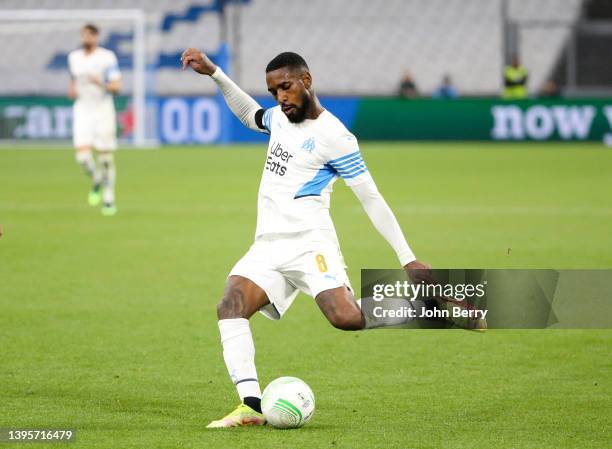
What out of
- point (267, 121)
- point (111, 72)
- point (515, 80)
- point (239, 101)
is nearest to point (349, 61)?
point (515, 80)

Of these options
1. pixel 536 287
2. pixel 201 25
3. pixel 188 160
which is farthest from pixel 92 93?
pixel 201 25

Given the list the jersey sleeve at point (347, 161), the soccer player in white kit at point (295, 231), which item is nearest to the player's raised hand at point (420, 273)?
the soccer player in white kit at point (295, 231)

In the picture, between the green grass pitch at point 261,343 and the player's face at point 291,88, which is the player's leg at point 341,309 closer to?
the green grass pitch at point 261,343

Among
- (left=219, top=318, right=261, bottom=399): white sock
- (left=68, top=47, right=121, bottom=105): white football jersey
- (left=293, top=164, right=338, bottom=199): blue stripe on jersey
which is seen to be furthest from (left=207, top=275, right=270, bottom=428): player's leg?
(left=68, top=47, right=121, bottom=105): white football jersey

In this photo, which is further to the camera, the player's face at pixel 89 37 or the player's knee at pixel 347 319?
the player's face at pixel 89 37

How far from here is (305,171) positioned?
6266 mm

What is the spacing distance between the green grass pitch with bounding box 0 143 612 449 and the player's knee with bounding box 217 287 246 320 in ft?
1.80

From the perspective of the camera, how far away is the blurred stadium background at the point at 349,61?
103 ft

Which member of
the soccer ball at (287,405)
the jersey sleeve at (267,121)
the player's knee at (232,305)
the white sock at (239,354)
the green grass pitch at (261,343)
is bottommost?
the green grass pitch at (261,343)

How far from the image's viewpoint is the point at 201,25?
131 feet

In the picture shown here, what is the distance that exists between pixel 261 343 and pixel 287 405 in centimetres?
258

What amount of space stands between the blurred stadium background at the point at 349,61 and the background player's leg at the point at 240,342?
79.4 feet

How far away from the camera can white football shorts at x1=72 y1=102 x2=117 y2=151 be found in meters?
17.1

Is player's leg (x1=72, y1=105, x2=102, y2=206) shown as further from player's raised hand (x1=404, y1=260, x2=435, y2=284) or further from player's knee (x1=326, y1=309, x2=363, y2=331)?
player's raised hand (x1=404, y1=260, x2=435, y2=284)
